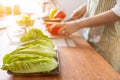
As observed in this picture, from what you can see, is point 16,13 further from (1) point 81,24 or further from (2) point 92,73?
(2) point 92,73

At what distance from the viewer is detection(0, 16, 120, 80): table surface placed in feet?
2.35

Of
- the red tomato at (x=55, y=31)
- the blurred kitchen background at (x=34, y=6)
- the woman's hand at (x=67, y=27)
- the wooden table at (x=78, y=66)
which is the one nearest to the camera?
the wooden table at (x=78, y=66)

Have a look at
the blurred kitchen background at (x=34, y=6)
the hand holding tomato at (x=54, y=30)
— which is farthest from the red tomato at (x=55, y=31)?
the blurred kitchen background at (x=34, y=6)

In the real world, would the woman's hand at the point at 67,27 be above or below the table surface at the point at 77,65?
above

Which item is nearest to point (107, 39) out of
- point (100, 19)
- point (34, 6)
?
point (100, 19)

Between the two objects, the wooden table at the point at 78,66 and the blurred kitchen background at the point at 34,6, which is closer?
the wooden table at the point at 78,66

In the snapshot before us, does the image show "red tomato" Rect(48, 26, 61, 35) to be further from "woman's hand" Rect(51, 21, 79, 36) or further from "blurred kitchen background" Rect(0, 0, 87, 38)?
"blurred kitchen background" Rect(0, 0, 87, 38)

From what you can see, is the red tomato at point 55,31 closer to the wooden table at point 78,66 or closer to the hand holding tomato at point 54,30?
the hand holding tomato at point 54,30

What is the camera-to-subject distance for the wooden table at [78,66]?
0.71m

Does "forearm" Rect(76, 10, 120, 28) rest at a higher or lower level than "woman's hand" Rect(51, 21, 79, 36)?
higher

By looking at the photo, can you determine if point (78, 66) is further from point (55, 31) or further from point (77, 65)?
point (55, 31)

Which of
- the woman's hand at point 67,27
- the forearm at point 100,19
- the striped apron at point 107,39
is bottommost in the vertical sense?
the striped apron at point 107,39

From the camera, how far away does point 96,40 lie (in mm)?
1280

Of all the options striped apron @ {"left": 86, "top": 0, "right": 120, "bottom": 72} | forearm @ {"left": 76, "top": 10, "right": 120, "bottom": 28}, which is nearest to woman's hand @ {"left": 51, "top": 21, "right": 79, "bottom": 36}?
forearm @ {"left": 76, "top": 10, "right": 120, "bottom": 28}
